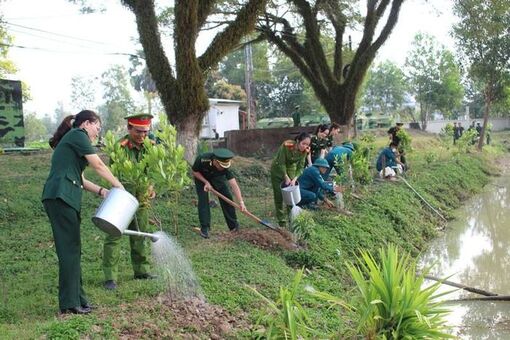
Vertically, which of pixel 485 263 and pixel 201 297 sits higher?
pixel 201 297

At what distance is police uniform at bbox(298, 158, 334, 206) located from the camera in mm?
8578

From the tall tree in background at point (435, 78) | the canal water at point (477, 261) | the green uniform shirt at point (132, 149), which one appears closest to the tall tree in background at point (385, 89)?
the tall tree in background at point (435, 78)

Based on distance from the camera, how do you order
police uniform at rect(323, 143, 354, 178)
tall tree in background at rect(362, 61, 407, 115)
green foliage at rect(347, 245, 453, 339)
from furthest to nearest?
tall tree in background at rect(362, 61, 407, 115)
police uniform at rect(323, 143, 354, 178)
green foliage at rect(347, 245, 453, 339)

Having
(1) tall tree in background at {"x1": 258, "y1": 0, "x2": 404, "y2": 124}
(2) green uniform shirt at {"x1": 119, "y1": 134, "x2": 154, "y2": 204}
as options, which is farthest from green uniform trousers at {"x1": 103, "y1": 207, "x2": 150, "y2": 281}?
(1) tall tree in background at {"x1": 258, "y1": 0, "x2": 404, "y2": 124}

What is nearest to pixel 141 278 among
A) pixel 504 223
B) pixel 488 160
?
pixel 504 223

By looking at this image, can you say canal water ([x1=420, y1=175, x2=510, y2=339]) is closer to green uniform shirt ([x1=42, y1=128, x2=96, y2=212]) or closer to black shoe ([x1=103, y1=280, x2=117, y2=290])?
black shoe ([x1=103, y1=280, x2=117, y2=290])

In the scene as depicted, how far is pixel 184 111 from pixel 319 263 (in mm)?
5242

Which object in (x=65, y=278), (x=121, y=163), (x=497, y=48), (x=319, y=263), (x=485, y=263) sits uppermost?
(x=497, y=48)

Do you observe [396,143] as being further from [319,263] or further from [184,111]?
[319,263]

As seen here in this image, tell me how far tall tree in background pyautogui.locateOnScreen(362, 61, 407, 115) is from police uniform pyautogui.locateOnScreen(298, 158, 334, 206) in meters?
40.7

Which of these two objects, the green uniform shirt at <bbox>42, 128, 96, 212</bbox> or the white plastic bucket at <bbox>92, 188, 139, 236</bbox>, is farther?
the green uniform shirt at <bbox>42, 128, 96, 212</bbox>

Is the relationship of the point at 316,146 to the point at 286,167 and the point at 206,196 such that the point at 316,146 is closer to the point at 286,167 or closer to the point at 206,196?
the point at 286,167

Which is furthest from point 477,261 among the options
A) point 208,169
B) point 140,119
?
point 140,119

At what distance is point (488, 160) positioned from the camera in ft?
77.7
